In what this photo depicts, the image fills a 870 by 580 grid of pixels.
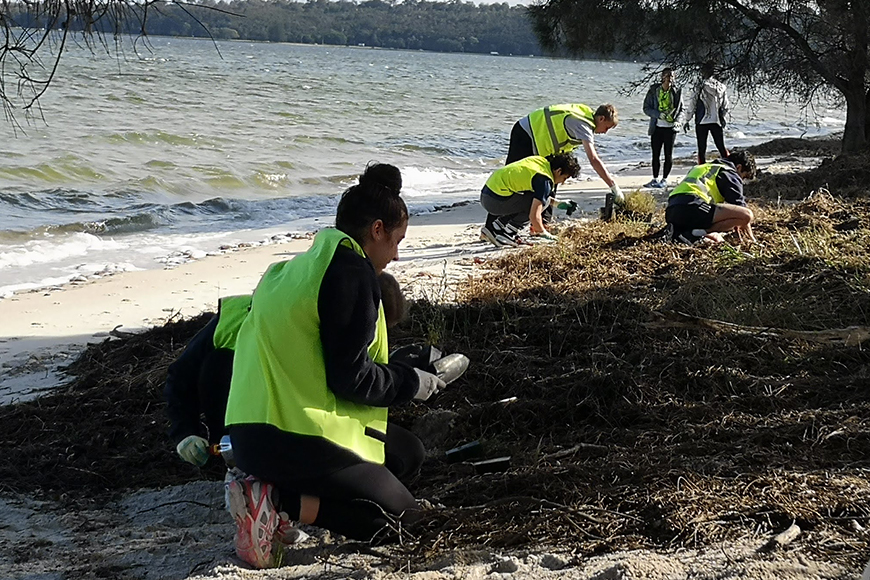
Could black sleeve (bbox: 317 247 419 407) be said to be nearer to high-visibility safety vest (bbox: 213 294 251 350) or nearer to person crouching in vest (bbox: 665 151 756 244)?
high-visibility safety vest (bbox: 213 294 251 350)

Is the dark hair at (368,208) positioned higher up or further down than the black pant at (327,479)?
higher up

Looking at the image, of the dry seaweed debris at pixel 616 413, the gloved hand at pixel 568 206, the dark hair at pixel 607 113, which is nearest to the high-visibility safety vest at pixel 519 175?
the dark hair at pixel 607 113

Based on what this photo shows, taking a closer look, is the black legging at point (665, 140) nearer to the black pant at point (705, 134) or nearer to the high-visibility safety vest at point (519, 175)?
the black pant at point (705, 134)

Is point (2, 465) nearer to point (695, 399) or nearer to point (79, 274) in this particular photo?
point (695, 399)

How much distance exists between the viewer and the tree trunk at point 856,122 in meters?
14.0

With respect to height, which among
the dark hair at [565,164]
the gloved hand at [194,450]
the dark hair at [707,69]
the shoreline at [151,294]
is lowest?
the shoreline at [151,294]

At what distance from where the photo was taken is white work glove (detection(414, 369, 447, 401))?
325 cm

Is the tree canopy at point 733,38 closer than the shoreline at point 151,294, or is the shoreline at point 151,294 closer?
the shoreline at point 151,294

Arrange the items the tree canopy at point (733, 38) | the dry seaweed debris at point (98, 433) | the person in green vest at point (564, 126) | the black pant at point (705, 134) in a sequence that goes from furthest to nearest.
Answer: the tree canopy at point (733, 38)
the black pant at point (705, 134)
the person in green vest at point (564, 126)
the dry seaweed debris at point (98, 433)

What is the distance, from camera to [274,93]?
108 feet

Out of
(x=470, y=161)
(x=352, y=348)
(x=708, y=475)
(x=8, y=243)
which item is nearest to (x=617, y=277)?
(x=708, y=475)

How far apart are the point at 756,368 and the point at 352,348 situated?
2.39 meters

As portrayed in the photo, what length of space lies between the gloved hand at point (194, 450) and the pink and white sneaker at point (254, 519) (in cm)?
30

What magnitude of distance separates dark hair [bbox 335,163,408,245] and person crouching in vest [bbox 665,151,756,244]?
4.95m
